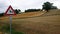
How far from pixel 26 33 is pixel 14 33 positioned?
119cm

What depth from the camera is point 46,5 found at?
106 metres

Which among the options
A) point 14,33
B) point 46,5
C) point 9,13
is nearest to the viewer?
point 9,13

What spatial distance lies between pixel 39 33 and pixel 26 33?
1.32 metres

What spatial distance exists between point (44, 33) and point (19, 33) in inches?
97.4

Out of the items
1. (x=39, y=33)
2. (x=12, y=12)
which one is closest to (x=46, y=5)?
(x=39, y=33)

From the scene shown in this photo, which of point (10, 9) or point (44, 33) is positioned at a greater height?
point (10, 9)

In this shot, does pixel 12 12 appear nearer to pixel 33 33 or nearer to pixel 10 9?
pixel 10 9

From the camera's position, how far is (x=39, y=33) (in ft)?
69.0

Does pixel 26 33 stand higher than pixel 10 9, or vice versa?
pixel 10 9

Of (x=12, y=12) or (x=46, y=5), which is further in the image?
(x=46, y=5)

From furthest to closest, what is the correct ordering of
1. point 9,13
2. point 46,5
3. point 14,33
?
1. point 46,5
2. point 14,33
3. point 9,13

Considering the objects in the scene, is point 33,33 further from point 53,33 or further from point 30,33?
point 53,33

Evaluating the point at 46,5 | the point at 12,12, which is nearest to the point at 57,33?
the point at 12,12

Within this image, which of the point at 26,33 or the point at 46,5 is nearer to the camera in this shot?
the point at 26,33
